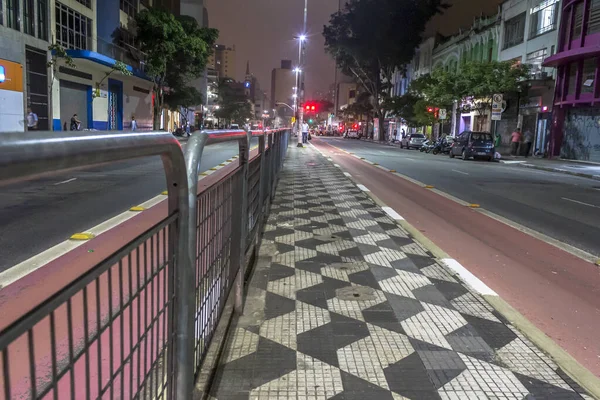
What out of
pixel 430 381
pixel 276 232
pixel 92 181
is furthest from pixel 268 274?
pixel 92 181

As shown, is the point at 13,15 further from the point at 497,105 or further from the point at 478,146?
the point at 497,105

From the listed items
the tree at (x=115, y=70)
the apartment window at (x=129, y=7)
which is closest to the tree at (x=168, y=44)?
the apartment window at (x=129, y=7)

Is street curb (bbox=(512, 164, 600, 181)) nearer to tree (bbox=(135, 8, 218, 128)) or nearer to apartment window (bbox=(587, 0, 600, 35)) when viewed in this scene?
apartment window (bbox=(587, 0, 600, 35))

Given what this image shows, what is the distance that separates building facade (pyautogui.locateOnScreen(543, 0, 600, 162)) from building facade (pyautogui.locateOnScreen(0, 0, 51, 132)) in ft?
94.4

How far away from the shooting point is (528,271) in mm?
5766

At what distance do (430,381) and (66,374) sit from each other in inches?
94.0

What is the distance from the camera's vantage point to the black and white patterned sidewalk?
9.95 feet

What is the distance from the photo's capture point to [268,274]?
5.15 m

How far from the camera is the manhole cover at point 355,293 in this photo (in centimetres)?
453

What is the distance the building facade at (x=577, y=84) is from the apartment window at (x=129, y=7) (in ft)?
95.8

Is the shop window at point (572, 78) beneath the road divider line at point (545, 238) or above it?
above

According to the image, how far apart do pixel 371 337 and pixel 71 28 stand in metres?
31.8

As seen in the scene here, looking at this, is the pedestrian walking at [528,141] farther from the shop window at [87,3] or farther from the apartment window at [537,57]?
the shop window at [87,3]

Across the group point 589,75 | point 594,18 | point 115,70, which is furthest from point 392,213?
point 115,70
